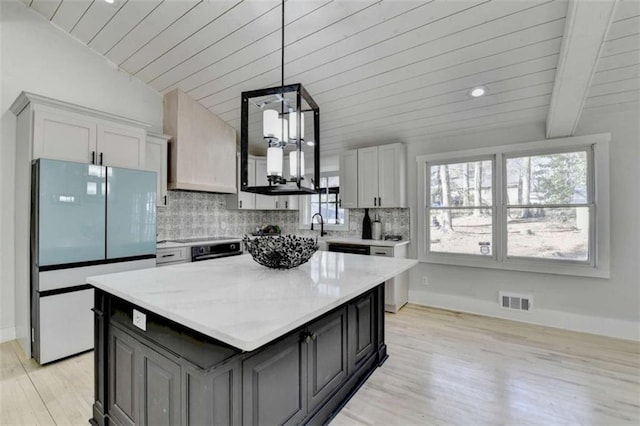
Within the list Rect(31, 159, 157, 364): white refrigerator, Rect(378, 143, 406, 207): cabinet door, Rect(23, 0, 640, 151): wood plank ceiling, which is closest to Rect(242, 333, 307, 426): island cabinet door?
Rect(31, 159, 157, 364): white refrigerator

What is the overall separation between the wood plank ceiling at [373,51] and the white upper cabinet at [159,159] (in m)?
0.75

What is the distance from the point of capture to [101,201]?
2672 mm

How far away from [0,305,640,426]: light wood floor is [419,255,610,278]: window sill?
64cm

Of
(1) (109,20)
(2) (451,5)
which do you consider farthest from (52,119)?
A: (2) (451,5)

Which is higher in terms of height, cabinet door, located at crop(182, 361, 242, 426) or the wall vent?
cabinet door, located at crop(182, 361, 242, 426)

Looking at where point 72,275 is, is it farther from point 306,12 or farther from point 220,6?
point 306,12

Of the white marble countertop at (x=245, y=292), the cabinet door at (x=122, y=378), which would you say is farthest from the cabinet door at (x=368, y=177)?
the cabinet door at (x=122, y=378)

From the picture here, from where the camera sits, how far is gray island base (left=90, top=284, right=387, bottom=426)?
113cm

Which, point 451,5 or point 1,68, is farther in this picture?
point 1,68

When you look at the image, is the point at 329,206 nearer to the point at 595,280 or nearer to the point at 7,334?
the point at 595,280

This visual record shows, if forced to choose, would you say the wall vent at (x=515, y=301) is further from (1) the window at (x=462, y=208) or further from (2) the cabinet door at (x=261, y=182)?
(2) the cabinet door at (x=261, y=182)

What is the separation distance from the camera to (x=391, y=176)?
3969mm

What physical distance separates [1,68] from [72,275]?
7.12ft

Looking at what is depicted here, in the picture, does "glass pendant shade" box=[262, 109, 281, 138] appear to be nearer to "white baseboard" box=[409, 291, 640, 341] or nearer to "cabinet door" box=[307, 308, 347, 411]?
"cabinet door" box=[307, 308, 347, 411]
